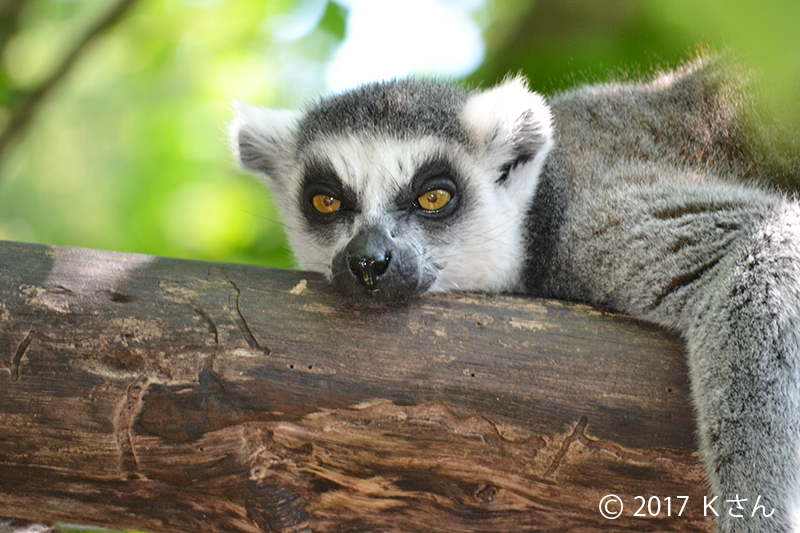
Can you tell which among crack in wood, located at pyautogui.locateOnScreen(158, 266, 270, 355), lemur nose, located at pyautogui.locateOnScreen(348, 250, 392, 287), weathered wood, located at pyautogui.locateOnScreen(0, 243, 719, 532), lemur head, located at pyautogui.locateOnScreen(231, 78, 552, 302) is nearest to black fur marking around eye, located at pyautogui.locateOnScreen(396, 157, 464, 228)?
lemur head, located at pyautogui.locateOnScreen(231, 78, 552, 302)

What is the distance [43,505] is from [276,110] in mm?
2356

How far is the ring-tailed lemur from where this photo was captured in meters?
2.17

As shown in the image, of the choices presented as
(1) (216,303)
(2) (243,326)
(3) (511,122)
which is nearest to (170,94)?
(3) (511,122)

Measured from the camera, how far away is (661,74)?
397 centimetres

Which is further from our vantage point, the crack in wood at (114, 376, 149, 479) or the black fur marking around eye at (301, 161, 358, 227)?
the black fur marking around eye at (301, 161, 358, 227)

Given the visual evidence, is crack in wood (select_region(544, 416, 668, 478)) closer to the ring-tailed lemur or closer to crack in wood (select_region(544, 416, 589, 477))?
crack in wood (select_region(544, 416, 589, 477))

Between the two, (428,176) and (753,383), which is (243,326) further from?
(753,383)

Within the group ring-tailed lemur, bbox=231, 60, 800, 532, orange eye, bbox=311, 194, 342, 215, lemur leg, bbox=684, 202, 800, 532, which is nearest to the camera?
lemur leg, bbox=684, 202, 800, 532

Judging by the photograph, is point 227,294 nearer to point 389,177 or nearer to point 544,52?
point 389,177

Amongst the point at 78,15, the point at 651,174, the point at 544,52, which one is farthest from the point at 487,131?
the point at 78,15

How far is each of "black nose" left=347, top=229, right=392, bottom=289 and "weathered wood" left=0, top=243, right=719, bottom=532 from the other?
26 cm

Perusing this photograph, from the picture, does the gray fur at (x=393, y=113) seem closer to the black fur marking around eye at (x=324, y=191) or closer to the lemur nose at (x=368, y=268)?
the black fur marking around eye at (x=324, y=191)

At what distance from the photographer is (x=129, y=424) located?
2.26 metres

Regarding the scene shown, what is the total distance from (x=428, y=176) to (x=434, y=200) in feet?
0.38
